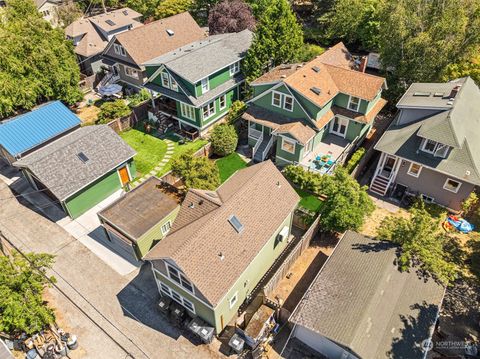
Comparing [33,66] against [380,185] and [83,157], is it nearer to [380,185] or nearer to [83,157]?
[83,157]

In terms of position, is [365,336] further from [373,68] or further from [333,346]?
[373,68]

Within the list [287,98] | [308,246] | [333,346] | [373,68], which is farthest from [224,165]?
[373,68]

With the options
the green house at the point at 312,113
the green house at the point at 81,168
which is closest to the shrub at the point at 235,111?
the green house at the point at 312,113

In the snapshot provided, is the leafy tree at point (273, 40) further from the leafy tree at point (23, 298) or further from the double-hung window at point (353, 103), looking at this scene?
the leafy tree at point (23, 298)

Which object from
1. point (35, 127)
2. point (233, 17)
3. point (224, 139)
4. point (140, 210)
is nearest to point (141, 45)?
point (233, 17)

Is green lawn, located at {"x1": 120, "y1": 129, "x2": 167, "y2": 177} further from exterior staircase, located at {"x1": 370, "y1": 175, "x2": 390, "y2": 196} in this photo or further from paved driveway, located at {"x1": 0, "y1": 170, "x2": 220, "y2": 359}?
exterior staircase, located at {"x1": 370, "y1": 175, "x2": 390, "y2": 196}

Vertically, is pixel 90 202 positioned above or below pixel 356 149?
below

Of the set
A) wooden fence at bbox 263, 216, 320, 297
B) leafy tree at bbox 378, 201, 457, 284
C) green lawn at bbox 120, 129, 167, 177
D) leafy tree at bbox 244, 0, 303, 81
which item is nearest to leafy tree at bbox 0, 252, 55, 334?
wooden fence at bbox 263, 216, 320, 297
